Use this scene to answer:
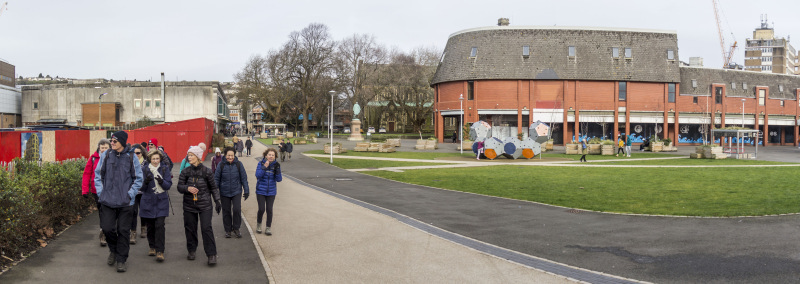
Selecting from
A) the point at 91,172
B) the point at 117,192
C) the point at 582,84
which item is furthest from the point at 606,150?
the point at 117,192

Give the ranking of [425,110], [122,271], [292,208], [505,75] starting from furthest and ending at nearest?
[425,110]
[505,75]
[292,208]
[122,271]

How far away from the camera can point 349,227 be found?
11438 millimetres

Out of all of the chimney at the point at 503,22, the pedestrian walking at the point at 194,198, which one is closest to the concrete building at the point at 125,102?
the chimney at the point at 503,22

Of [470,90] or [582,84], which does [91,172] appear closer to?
[470,90]

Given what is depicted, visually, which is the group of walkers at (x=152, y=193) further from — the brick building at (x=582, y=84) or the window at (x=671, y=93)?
the window at (x=671, y=93)

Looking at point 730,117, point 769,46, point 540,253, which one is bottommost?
point 540,253

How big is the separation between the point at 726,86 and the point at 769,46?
8796 cm

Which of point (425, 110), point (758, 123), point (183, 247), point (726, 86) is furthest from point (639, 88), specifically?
point (183, 247)

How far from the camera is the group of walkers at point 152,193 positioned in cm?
775

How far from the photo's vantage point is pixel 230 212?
33.9 ft

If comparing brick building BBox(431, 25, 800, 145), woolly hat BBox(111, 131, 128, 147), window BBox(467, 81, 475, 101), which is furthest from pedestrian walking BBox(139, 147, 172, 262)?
window BBox(467, 81, 475, 101)

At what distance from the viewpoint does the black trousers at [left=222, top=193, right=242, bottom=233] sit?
33.6 ft

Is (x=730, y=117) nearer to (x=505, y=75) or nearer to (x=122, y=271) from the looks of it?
(x=505, y=75)

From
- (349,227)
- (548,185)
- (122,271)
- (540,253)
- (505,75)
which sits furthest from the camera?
(505,75)
